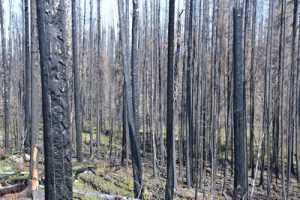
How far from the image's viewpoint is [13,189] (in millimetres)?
8555

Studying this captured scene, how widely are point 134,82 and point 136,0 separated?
2371 mm

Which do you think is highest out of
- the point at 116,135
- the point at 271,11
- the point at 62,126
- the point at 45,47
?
the point at 271,11

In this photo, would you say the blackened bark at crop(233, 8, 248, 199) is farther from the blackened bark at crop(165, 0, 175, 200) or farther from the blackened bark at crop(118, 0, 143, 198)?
the blackened bark at crop(165, 0, 175, 200)

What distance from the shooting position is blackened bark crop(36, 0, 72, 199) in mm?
2951

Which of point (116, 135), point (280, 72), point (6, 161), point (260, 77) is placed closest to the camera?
point (6, 161)

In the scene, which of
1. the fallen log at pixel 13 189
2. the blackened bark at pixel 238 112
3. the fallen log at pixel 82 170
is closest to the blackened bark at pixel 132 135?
the blackened bark at pixel 238 112

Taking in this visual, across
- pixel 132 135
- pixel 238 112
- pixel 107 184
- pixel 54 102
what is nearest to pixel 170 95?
pixel 238 112

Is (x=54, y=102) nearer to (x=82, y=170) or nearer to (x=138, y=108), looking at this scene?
(x=138, y=108)

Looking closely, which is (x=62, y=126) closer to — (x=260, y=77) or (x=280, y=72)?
(x=280, y=72)

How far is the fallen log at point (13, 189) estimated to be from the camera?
8297 mm

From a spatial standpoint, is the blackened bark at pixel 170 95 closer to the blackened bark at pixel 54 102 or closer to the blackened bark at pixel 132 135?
the blackened bark at pixel 132 135

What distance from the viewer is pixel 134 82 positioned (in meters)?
10.6

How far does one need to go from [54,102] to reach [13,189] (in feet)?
21.3

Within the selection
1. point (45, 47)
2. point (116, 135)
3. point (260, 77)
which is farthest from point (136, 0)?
point (116, 135)
